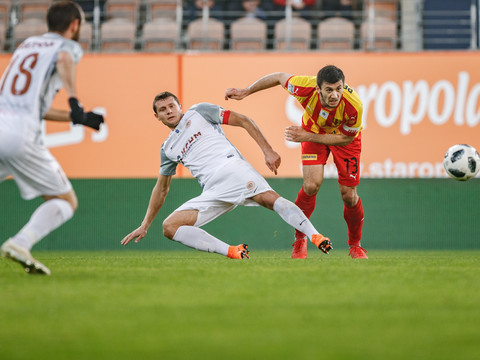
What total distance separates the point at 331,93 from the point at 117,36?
29.4ft

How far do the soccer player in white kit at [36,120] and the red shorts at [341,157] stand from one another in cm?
334

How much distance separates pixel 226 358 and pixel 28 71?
309cm

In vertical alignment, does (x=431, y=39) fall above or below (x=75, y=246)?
above

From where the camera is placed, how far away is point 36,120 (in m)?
5.31

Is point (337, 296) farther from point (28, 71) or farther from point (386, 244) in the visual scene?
point (386, 244)

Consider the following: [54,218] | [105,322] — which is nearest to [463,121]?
[54,218]

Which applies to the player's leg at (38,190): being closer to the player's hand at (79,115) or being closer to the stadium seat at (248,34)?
the player's hand at (79,115)

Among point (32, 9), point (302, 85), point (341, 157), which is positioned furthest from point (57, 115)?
point (32, 9)

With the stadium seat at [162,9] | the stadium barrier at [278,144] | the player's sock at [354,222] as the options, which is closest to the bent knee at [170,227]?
the player's sock at [354,222]

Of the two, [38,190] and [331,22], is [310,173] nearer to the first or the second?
[38,190]

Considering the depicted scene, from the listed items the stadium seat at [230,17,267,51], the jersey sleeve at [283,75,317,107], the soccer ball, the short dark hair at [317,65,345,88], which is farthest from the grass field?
the stadium seat at [230,17,267,51]

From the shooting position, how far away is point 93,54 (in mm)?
14359

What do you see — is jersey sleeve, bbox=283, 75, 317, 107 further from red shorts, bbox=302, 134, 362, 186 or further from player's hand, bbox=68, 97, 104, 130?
player's hand, bbox=68, 97, 104, 130

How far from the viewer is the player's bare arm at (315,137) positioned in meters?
7.51
